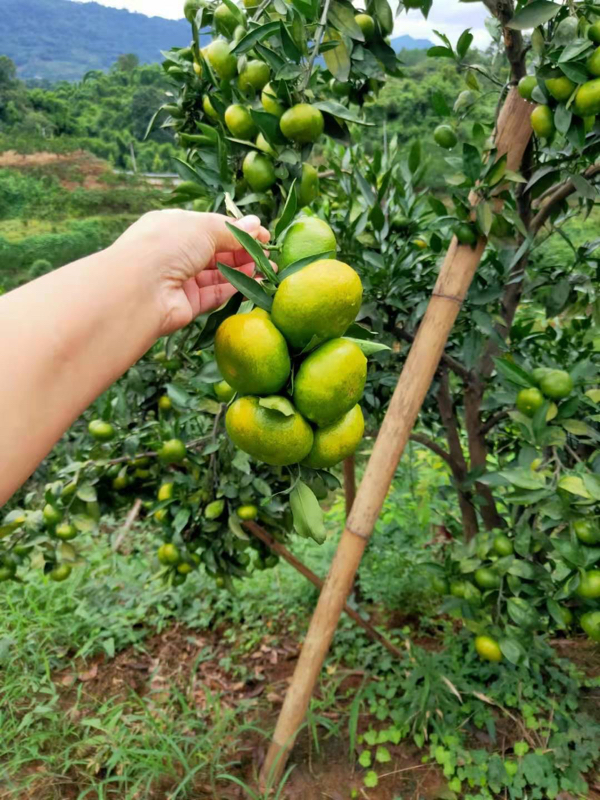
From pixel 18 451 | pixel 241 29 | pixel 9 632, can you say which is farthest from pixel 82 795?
pixel 241 29

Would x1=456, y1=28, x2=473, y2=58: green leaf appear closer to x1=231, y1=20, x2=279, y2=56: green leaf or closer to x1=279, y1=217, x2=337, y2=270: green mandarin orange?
x1=231, y1=20, x2=279, y2=56: green leaf

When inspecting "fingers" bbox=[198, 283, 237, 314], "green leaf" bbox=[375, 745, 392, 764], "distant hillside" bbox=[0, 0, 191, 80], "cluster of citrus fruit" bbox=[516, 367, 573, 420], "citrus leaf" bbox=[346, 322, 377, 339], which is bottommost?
"distant hillside" bbox=[0, 0, 191, 80]

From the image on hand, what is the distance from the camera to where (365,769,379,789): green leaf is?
4.64ft

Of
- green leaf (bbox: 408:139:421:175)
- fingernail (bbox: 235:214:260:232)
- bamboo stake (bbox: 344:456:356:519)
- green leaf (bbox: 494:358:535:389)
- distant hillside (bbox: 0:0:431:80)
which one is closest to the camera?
fingernail (bbox: 235:214:260:232)

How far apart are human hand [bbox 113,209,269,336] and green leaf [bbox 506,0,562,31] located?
500 mm

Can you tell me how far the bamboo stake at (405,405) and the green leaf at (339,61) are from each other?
0.30 meters

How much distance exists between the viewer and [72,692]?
198 centimetres

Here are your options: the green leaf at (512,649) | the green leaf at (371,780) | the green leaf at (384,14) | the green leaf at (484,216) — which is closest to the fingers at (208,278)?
the green leaf at (484,216)

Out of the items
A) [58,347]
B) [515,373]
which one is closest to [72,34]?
[515,373]

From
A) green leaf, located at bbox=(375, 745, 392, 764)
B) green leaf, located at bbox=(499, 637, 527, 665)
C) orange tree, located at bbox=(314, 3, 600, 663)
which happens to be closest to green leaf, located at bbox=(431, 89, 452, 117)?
orange tree, located at bbox=(314, 3, 600, 663)

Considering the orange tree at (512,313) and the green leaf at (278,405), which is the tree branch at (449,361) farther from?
the green leaf at (278,405)

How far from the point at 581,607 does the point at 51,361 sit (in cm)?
108

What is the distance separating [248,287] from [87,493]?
851mm

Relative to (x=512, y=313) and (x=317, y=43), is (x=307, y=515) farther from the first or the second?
(x=512, y=313)
